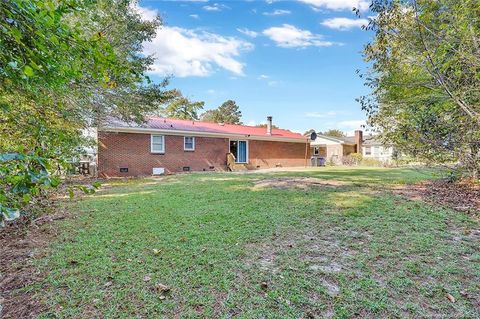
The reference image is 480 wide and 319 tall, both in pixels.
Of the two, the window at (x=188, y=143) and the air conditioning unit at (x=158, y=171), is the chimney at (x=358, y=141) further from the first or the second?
the air conditioning unit at (x=158, y=171)

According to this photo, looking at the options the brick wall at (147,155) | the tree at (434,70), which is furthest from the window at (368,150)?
the tree at (434,70)

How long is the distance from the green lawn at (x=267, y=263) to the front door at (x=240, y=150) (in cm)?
1461

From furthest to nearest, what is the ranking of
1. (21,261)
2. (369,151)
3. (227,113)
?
1. (227,113)
2. (369,151)
3. (21,261)

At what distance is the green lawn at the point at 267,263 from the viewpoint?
2.53 meters

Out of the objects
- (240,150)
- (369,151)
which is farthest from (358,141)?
(240,150)

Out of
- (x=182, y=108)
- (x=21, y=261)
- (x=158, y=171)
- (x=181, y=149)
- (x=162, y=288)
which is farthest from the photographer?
(x=182, y=108)

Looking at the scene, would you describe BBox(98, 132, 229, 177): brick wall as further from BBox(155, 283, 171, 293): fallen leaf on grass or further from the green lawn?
BBox(155, 283, 171, 293): fallen leaf on grass

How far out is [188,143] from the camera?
1761 cm

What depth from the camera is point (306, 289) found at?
2.79m

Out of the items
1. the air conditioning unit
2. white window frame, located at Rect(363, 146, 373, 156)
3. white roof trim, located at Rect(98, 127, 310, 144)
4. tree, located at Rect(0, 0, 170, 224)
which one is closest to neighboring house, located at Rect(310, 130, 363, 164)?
white window frame, located at Rect(363, 146, 373, 156)

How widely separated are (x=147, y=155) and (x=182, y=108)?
854 inches

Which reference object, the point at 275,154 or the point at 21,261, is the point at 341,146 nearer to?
the point at 275,154

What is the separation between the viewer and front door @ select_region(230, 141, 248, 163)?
20594 mm

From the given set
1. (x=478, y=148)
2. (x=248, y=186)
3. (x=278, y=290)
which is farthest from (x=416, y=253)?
(x=248, y=186)
